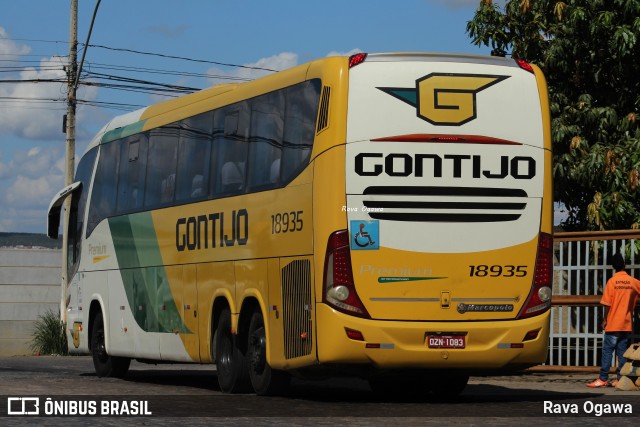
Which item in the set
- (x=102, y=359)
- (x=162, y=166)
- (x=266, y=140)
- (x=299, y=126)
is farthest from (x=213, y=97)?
(x=102, y=359)

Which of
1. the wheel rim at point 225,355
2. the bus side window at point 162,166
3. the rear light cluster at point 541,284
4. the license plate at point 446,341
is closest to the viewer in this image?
the license plate at point 446,341

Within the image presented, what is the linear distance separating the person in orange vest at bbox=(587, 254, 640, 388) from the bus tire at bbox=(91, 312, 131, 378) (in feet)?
25.7

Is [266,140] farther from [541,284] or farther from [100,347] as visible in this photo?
[100,347]

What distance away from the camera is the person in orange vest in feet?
62.5

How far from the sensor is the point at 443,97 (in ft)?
50.8

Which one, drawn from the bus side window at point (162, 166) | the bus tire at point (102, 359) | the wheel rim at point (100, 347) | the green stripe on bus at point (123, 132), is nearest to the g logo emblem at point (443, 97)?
the bus side window at point (162, 166)

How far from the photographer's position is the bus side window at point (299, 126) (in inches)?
617

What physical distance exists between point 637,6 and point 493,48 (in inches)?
129

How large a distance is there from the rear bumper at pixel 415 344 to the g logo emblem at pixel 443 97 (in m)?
2.17

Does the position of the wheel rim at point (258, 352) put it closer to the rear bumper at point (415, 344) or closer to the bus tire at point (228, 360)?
the bus tire at point (228, 360)

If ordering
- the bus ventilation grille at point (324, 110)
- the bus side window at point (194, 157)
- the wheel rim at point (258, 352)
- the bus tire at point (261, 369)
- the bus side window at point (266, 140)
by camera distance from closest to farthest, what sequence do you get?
1. the bus ventilation grille at point (324, 110)
2. the bus side window at point (266, 140)
3. the bus tire at point (261, 369)
4. the wheel rim at point (258, 352)
5. the bus side window at point (194, 157)

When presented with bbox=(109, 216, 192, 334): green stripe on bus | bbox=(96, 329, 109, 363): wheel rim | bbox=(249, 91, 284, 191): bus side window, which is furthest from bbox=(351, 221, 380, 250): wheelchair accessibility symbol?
bbox=(96, 329, 109, 363): wheel rim

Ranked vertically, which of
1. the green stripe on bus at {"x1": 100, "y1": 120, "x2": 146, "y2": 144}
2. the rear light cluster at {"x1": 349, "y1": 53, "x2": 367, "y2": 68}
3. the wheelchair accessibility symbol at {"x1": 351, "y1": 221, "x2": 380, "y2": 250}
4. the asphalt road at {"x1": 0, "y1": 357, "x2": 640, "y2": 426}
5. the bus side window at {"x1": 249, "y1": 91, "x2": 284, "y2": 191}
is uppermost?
the green stripe on bus at {"x1": 100, "y1": 120, "x2": 146, "y2": 144}

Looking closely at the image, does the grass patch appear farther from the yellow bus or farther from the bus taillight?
the bus taillight
